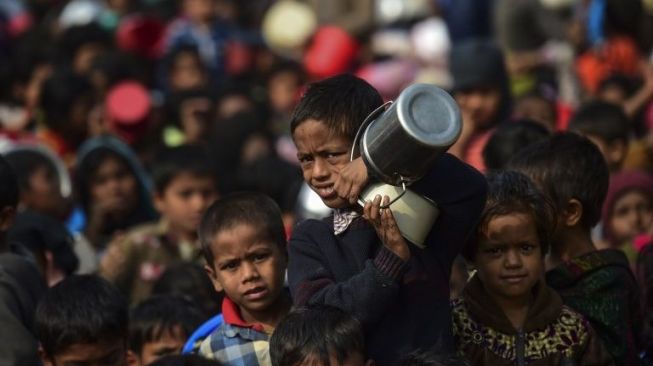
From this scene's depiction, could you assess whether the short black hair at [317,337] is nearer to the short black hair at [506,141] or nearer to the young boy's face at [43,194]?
the short black hair at [506,141]

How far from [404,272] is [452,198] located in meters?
0.26

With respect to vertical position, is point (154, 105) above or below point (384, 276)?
below

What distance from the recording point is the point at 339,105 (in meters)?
5.18

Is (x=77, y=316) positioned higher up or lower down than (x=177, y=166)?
higher up

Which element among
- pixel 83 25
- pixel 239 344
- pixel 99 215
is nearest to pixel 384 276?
pixel 239 344

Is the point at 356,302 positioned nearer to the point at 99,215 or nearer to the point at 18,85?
the point at 99,215

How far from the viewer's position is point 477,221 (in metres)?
5.34

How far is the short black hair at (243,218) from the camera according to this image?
20.2 ft

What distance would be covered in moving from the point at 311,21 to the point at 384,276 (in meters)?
10.9

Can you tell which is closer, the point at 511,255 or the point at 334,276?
the point at 334,276

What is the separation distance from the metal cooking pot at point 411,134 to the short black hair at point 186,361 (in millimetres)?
717

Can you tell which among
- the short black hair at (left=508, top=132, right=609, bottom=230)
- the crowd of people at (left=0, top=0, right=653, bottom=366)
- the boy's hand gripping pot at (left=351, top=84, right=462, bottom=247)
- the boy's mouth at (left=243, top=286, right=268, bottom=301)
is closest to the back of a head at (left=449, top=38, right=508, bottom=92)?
the crowd of people at (left=0, top=0, right=653, bottom=366)

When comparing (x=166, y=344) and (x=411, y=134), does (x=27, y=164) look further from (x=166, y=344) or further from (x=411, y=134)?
(x=411, y=134)

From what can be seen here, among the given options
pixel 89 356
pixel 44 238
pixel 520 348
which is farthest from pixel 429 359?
pixel 44 238
